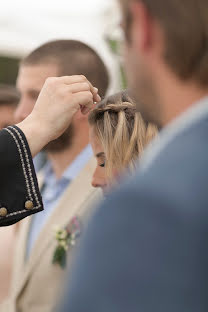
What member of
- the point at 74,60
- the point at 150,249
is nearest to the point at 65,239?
the point at 74,60

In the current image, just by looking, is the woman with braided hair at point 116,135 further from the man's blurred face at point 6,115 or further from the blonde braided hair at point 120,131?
the man's blurred face at point 6,115

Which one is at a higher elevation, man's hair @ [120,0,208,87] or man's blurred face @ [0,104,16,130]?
man's hair @ [120,0,208,87]

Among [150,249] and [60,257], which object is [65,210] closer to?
[60,257]

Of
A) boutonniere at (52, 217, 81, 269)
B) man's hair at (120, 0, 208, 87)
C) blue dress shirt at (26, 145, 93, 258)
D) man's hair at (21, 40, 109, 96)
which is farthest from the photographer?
blue dress shirt at (26, 145, 93, 258)

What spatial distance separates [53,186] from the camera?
147 inches

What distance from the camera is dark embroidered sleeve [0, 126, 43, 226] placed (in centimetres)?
198

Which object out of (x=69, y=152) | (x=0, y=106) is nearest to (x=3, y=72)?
(x=0, y=106)

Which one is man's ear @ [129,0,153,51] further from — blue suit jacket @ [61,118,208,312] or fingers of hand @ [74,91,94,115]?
fingers of hand @ [74,91,94,115]

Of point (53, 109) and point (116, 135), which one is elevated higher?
point (53, 109)

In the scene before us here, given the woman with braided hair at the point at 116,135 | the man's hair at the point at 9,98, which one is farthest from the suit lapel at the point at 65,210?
the man's hair at the point at 9,98

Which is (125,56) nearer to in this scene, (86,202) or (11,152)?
(11,152)

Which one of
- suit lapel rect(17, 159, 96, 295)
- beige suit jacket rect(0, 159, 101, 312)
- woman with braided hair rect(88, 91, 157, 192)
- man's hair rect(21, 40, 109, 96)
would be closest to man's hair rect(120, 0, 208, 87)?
woman with braided hair rect(88, 91, 157, 192)

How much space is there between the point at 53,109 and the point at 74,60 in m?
1.47

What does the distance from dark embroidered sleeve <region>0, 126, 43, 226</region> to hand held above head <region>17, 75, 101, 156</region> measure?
4 cm
